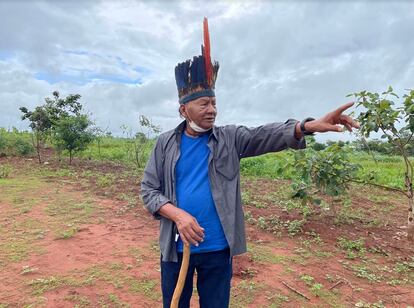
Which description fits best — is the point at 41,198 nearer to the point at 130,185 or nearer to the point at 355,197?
the point at 130,185

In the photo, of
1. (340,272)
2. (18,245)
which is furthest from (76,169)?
(340,272)

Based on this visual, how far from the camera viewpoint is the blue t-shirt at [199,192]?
193 centimetres

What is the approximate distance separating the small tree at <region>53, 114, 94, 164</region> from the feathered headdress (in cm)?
878

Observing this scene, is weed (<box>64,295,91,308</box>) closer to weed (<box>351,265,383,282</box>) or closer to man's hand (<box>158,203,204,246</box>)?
man's hand (<box>158,203,204,246</box>)

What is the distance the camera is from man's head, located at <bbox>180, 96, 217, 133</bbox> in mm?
1922

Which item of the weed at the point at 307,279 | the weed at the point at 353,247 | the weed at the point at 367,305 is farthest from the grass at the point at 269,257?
the weed at the point at 367,305

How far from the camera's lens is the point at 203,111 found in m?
1.92

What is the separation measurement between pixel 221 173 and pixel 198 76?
0.49 metres

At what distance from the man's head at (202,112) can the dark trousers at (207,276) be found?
0.63m

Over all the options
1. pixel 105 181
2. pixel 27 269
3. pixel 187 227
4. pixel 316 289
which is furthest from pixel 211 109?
pixel 105 181

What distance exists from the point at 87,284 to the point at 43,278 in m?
0.43

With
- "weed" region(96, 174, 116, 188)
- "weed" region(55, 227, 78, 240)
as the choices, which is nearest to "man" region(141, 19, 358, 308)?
"weed" region(55, 227, 78, 240)

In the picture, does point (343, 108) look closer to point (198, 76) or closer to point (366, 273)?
point (198, 76)

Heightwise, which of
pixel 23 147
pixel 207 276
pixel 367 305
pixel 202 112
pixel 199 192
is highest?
pixel 23 147
